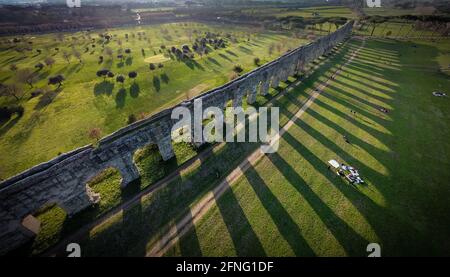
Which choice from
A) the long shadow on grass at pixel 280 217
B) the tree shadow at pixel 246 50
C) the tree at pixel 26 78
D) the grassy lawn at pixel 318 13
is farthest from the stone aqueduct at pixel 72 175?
the grassy lawn at pixel 318 13

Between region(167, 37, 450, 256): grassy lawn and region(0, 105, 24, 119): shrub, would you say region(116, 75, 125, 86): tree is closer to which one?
region(0, 105, 24, 119): shrub

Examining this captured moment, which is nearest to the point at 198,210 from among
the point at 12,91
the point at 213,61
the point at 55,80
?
the point at 12,91

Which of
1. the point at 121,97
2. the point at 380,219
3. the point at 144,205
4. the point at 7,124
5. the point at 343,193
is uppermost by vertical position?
the point at 121,97

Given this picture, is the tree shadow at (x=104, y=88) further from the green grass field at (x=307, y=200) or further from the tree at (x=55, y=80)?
the green grass field at (x=307, y=200)

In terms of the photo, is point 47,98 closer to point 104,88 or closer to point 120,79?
point 104,88

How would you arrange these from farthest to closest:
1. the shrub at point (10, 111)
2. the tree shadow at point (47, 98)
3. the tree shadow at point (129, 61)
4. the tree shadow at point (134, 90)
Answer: the tree shadow at point (129, 61), the tree shadow at point (134, 90), the tree shadow at point (47, 98), the shrub at point (10, 111)

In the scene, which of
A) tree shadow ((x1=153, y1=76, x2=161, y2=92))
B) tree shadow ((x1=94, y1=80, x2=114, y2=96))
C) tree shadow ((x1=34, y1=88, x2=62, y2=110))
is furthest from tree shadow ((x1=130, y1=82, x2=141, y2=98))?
tree shadow ((x1=34, y1=88, x2=62, y2=110))

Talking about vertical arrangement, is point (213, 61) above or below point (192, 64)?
above
